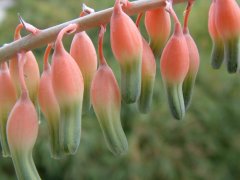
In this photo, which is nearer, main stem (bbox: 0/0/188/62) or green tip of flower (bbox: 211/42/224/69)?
main stem (bbox: 0/0/188/62)

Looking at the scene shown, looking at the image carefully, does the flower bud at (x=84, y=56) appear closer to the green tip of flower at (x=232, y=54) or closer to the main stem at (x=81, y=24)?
the main stem at (x=81, y=24)

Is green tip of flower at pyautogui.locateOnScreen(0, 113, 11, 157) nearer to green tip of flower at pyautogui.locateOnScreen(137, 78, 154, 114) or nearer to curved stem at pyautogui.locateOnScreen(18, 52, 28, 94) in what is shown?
curved stem at pyautogui.locateOnScreen(18, 52, 28, 94)

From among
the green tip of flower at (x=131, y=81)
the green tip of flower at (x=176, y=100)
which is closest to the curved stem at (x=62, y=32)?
the green tip of flower at (x=131, y=81)

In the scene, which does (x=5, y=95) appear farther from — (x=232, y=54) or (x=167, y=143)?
(x=167, y=143)

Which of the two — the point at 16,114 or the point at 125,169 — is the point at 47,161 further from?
the point at 16,114

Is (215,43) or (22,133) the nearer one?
(22,133)

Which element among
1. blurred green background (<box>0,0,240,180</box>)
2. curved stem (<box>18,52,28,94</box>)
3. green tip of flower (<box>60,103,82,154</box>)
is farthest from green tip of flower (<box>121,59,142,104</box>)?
blurred green background (<box>0,0,240,180</box>)

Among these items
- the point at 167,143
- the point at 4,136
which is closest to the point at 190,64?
the point at 4,136
